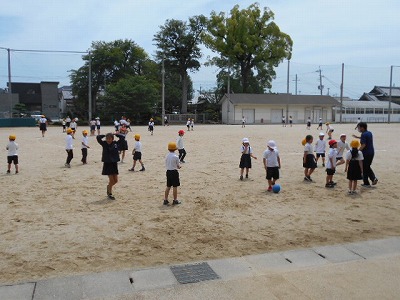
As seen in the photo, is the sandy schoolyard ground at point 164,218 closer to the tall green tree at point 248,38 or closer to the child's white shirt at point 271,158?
the child's white shirt at point 271,158

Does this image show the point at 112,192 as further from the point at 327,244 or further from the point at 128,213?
the point at 327,244

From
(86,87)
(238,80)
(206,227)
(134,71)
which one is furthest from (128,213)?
(238,80)

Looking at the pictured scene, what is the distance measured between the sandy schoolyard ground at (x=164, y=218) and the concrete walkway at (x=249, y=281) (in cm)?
34

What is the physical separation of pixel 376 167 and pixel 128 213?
9.75m

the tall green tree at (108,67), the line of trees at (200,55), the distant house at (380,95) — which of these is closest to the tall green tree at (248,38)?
the line of trees at (200,55)

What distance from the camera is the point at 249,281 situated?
486 centimetres

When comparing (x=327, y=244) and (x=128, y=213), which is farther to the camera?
(x=128, y=213)

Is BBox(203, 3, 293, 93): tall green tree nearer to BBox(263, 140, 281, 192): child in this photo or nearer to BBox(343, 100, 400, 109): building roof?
BBox(343, 100, 400, 109): building roof

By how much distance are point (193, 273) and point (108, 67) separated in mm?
52899

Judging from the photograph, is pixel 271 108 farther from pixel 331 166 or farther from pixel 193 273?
pixel 193 273

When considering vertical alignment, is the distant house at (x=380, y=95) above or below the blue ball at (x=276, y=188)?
above

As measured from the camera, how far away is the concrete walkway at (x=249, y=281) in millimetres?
4512

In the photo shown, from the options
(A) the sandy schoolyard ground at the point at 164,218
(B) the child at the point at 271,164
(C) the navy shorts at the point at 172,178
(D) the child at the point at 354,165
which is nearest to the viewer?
(A) the sandy schoolyard ground at the point at 164,218

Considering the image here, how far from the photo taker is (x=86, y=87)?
172ft
